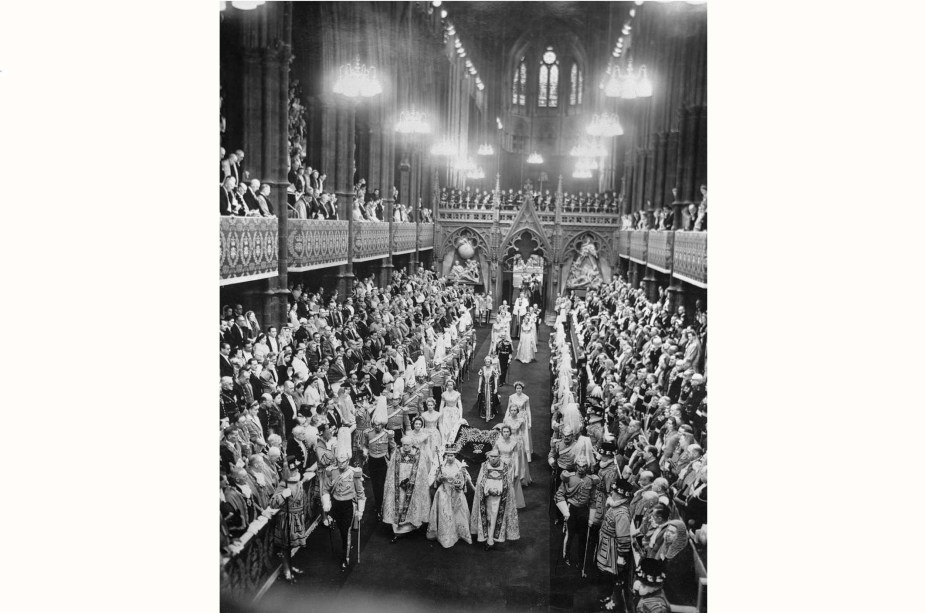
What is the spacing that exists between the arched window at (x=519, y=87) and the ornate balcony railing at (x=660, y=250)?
2.75 metres

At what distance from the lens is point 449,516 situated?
9508 millimetres

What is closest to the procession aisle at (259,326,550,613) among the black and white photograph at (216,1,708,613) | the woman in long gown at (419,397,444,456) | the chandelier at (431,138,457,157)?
the black and white photograph at (216,1,708,613)

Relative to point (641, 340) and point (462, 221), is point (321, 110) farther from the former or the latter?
point (641, 340)

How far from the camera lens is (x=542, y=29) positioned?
363 inches

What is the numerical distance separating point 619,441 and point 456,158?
16.1ft

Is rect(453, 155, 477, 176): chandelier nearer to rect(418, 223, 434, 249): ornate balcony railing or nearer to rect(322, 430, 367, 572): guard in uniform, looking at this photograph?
rect(418, 223, 434, 249): ornate balcony railing

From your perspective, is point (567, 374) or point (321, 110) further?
point (321, 110)

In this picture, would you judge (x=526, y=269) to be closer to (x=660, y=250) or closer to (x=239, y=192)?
(x=660, y=250)

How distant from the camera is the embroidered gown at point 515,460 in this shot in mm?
9578

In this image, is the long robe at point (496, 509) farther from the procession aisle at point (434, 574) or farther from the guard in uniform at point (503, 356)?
the guard in uniform at point (503, 356)

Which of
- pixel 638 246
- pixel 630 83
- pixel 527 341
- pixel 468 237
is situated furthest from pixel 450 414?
pixel 630 83

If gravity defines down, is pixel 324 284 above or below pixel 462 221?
below

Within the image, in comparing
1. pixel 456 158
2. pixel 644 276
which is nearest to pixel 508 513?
pixel 644 276

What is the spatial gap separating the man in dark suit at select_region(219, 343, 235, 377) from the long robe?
3.70 metres
